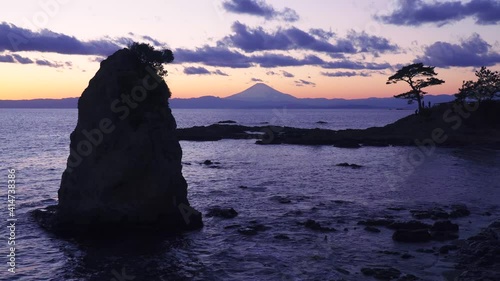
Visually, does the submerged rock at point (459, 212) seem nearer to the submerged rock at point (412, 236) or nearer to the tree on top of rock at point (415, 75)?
the submerged rock at point (412, 236)

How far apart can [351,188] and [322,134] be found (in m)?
58.5

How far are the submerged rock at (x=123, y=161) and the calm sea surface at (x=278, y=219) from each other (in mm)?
1959

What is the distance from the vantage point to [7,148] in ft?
289

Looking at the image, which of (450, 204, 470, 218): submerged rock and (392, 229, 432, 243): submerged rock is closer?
(392, 229, 432, 243): submerged rock

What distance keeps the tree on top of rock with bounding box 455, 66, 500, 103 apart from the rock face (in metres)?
85.2

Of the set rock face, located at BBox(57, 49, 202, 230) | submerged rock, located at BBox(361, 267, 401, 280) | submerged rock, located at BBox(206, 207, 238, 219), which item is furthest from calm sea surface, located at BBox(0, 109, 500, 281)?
Answer: rock face, located at BBox(57, 49, 202, 230)

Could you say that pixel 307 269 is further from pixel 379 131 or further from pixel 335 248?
pixel 379 131

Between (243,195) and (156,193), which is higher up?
(156,193)

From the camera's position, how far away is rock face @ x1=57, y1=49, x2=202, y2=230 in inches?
1099

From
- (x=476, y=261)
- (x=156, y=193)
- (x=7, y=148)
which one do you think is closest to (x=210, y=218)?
(x=156, y=193)

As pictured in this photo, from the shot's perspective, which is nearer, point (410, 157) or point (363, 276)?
point (363, 276)

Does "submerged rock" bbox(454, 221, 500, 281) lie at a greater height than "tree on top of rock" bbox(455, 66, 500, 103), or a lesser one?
lesser

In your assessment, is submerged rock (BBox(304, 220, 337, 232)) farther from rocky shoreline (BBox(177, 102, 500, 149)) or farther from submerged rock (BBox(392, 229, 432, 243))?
rocky shoreline (BBox(177, 102, 500, 149))

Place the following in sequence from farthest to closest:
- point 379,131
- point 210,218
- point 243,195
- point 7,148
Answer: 1. point 379,131
2. point 7,148
3. point 243,195
4. point 210,218
